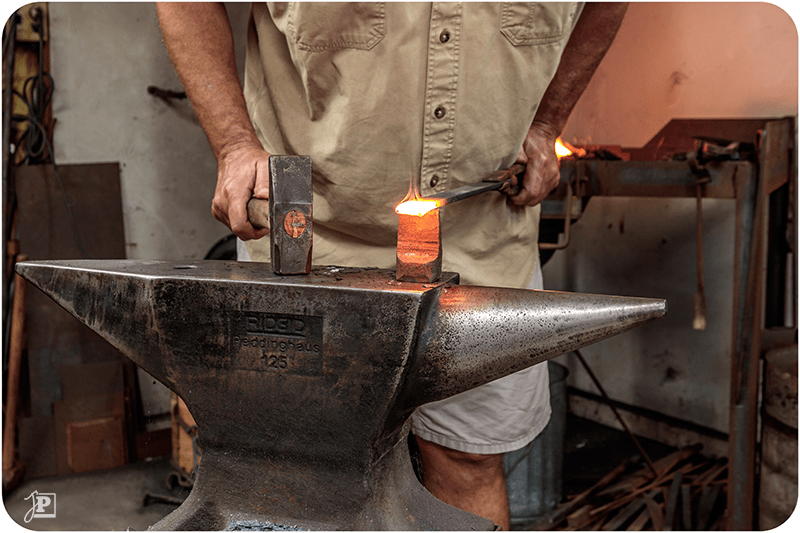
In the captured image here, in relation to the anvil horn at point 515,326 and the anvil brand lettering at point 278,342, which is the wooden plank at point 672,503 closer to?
the anvil horn at point 515,326

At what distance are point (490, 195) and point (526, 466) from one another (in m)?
1.24

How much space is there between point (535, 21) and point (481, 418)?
27.5 inches

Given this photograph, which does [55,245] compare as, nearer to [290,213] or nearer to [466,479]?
[466,479]

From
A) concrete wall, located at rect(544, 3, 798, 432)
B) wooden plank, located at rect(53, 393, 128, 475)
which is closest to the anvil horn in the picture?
concrete wall, located at rect(544, 3, 798, 432)

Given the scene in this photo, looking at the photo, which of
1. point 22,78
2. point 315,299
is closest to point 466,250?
point 315,299

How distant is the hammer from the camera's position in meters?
0.80

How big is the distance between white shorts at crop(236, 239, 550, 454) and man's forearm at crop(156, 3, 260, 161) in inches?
9.8

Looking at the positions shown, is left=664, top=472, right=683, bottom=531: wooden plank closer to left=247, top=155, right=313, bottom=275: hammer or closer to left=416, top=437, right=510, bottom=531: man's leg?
left=416, top=437, right=510, bottom=531: man's leg

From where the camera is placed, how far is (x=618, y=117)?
3047mm

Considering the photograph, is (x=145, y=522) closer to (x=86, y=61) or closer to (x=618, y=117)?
(x=86, y=61)

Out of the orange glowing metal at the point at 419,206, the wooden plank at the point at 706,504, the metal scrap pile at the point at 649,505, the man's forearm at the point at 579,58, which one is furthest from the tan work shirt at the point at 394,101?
the wooden plank at the point at 706,504

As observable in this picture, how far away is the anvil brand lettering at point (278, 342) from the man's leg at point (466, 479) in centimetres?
59

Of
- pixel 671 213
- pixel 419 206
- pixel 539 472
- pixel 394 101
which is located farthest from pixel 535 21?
pixel 671 213

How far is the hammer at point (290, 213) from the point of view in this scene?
804 millimetres
